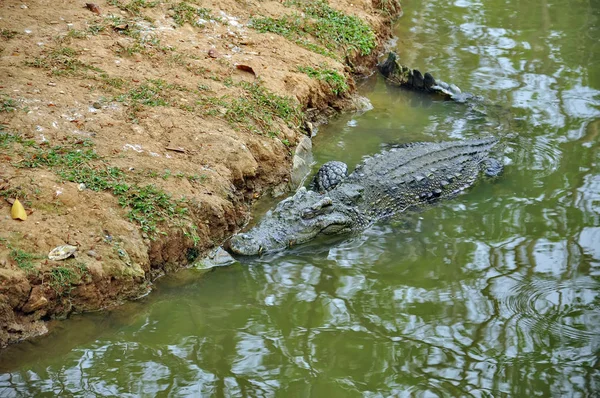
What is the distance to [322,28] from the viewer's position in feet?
30.8

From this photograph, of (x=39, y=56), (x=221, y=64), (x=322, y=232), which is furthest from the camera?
(x=221, y=64)

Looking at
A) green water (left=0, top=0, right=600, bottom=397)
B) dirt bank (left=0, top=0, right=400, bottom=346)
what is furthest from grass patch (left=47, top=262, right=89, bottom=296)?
green water (left=0, top=0, right=600, bottom=397)

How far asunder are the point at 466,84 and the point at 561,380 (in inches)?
232

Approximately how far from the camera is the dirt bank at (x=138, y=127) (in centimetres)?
515

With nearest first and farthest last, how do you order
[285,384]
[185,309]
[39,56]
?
[285,384] < [185,309] < [39,56]

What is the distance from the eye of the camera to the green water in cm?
448

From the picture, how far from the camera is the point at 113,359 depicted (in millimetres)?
4629

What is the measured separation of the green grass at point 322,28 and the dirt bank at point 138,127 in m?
0.03

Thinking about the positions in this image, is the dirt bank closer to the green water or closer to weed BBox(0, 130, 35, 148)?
weed BBox(0, 130, 35, 148)

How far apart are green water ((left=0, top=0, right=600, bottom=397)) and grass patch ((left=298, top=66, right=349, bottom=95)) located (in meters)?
0.82

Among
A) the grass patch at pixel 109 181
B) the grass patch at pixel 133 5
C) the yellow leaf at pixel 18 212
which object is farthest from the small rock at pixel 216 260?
the grass patch at pixel 133 5

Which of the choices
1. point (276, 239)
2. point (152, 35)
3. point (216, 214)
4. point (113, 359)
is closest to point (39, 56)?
point (152, 35)

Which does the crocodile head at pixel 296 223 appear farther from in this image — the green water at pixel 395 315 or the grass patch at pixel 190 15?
the grass patch at pixel 190 15

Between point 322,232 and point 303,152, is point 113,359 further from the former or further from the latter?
point 303,152
